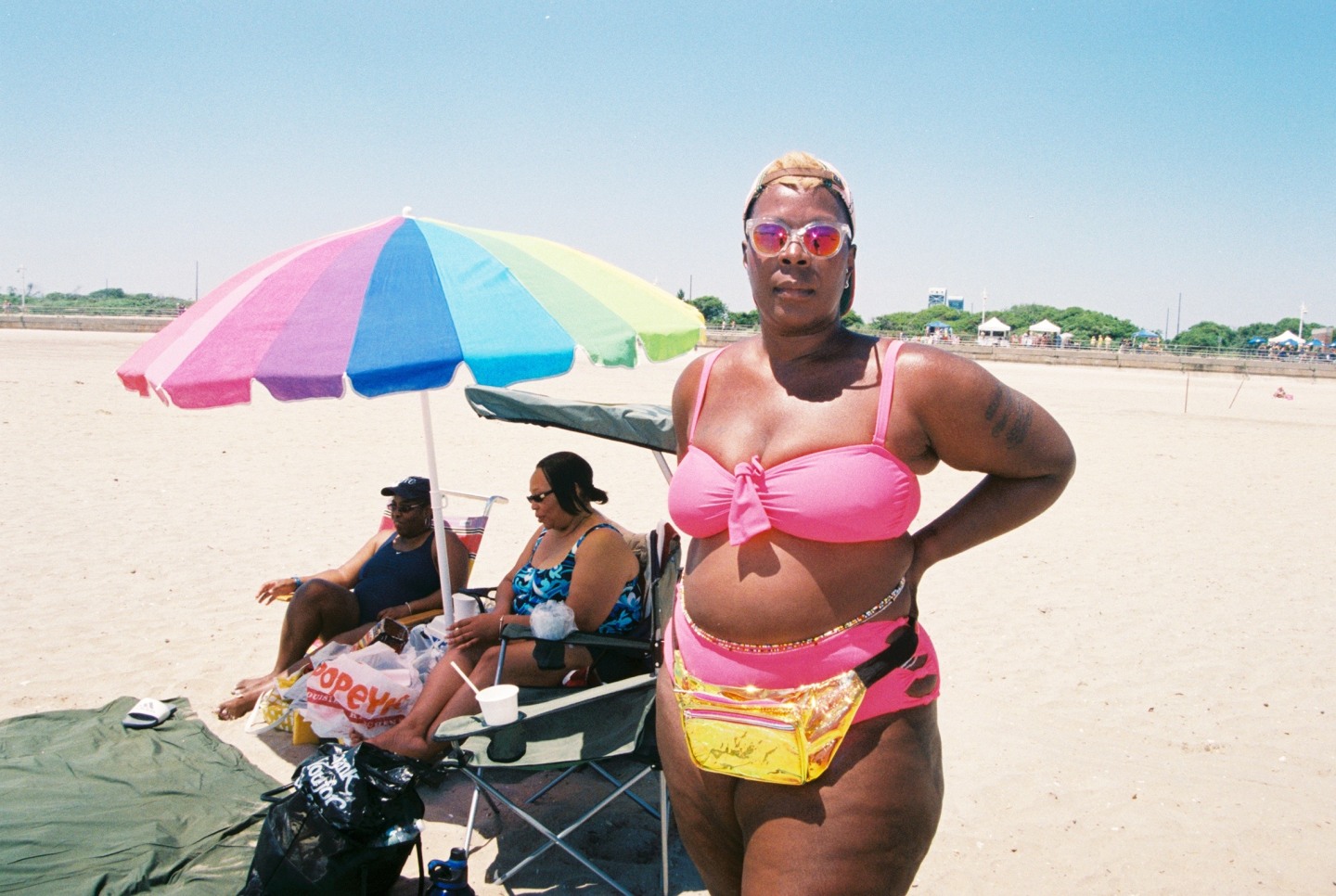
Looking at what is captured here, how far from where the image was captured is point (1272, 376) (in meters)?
38.0

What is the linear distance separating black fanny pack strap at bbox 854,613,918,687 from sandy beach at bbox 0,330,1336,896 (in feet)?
6.75

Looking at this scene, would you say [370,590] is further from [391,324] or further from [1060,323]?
[1060,323]

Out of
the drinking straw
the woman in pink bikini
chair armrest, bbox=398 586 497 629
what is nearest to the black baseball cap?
chair armrest, bbox=398 586 497 629

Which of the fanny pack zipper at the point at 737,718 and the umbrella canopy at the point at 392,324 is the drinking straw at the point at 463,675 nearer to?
the umbrella canopy at the point at 392,324

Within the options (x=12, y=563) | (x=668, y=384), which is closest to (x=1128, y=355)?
(x=668, y=384)

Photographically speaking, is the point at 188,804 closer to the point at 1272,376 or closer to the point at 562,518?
the point at 562,518

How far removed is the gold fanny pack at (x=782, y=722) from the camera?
1.60 meters

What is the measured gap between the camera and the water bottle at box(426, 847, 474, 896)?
2918 mm

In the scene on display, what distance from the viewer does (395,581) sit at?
189 inches

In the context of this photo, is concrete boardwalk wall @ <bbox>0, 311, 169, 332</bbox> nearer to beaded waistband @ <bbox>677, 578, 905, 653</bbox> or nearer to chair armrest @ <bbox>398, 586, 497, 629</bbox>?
chair armrest @ <bbox>398, 586, 497, 629</bbox>

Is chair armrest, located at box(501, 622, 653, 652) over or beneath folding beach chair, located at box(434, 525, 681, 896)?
over

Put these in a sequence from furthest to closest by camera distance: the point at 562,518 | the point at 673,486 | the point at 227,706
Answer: the point at 227,706 → the point at 562,518 → the point at 673,486

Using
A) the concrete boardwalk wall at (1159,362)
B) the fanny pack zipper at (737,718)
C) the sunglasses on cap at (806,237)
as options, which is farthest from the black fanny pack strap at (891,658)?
the concrete boardwalk wall at (1159,362)

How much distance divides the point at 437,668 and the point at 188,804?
1100mm
